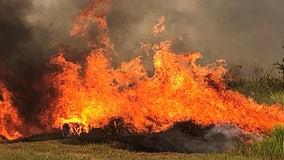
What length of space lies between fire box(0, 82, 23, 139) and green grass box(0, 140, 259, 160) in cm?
583

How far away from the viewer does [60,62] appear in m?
29.0

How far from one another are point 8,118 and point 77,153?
10873 millimetres

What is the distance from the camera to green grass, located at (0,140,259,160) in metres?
18.3

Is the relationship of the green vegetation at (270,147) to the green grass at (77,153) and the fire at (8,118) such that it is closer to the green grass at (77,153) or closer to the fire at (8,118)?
the green grass at (77,153)

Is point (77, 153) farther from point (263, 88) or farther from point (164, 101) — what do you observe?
point (263, 88)

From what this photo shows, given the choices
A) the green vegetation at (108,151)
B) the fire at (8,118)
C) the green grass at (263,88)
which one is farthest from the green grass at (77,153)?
the green grass at (263,88)

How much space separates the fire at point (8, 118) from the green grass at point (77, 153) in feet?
19.1

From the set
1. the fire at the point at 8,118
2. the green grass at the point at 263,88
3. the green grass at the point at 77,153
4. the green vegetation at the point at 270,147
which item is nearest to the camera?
the green grass at the point at 77,153

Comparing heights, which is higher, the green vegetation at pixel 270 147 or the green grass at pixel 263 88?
the green grass at pixel 263 88

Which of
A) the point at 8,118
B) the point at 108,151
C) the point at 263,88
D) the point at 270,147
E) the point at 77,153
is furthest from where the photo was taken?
the point at 263,88

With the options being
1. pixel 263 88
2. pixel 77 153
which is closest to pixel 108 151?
pixel 77 153

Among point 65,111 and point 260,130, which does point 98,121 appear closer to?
point 65,111

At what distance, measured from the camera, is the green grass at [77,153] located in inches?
720

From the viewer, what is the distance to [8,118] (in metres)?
30.2
